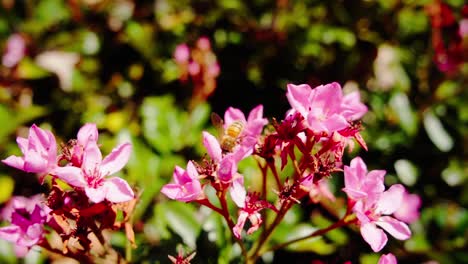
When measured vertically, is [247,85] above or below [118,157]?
below

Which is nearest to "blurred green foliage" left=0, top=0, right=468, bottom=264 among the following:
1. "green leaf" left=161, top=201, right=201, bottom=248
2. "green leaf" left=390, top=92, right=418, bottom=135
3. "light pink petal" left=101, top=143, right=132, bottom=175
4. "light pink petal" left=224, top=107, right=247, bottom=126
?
"green leaf" left=390, top=92, right=418, bottom=135

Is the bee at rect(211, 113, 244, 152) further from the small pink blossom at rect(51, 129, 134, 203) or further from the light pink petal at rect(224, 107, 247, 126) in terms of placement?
the small pink blossom at rect(51, 129, 134, 203)

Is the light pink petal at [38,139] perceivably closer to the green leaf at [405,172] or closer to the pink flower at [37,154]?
the pink flower at [37,154]

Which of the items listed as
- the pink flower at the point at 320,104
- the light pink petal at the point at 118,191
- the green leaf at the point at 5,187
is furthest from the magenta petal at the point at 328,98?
the green leaf at the point at 5,187

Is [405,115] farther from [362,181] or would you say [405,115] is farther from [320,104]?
[320,104]

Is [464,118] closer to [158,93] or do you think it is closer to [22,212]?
[158,93]

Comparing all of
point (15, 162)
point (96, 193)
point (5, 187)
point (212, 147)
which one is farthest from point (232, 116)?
point (5, 187)

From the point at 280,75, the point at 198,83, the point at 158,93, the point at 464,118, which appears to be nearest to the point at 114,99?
the point at 158,93
